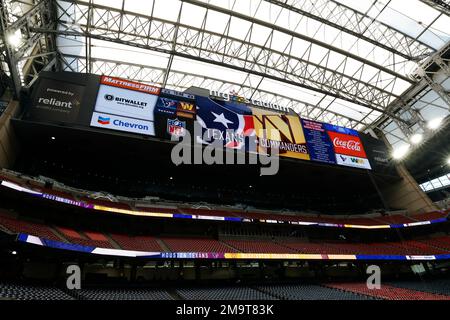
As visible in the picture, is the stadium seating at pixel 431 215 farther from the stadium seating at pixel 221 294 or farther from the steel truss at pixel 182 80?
the stadium seating at pixel 221 294

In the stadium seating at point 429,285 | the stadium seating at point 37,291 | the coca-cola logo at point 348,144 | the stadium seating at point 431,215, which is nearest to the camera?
the stadium seating at point 37,291

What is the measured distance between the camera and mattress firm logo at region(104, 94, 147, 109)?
17842 mm

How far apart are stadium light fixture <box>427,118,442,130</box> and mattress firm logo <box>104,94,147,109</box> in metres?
25.1

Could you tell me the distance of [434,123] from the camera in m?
23.0

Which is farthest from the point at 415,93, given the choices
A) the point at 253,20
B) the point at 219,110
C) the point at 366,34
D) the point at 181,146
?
the point at 181,146

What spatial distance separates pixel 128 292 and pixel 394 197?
27614 millimetres

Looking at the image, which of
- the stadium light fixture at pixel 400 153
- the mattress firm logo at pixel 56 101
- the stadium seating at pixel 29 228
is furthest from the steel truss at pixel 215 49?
the stadium seating at pixel 29 228

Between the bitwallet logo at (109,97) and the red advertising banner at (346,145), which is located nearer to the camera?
the bitwallet logo at (109,97)

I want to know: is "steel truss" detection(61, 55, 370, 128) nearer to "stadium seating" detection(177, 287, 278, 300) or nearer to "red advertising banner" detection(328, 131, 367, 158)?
"red advertising banner" detection(328, 131, 367, 158)

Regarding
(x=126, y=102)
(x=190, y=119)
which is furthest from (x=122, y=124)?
(x=190, y=119)

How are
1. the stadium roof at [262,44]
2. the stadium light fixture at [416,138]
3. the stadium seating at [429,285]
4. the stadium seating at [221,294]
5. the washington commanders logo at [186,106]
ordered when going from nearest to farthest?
1. the stadium seating at [221,294]
2. the stadium seating at [429,285]
3. the stadium roof at [262,44]
4. the washington commanders logo at [186,106]
5. the stadium light fixture at [416,138]

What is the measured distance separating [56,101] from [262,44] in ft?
54.3

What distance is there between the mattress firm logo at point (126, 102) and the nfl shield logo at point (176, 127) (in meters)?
2.24

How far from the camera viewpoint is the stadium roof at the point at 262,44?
18688 millimetres
